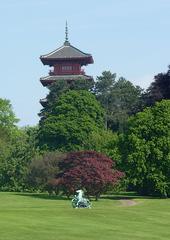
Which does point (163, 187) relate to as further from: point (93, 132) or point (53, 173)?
point (93, 132)

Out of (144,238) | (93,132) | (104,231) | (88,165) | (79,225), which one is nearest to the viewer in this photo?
(144,238)

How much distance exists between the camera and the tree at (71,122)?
64.5 meters

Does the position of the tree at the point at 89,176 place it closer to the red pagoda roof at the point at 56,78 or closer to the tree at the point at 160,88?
the tree at the point at 160,88

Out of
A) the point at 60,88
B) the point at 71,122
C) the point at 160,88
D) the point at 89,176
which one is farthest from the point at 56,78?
the point at 89,176

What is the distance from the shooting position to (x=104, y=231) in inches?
835

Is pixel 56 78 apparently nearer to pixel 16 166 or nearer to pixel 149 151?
pixel 16 166

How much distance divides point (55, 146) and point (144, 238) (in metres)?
45.2

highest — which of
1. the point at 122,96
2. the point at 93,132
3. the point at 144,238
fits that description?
the point at 122,96

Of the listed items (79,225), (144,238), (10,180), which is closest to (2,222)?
(79,225)

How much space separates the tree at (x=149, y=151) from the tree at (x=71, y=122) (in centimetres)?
1265

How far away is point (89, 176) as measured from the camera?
4478cm

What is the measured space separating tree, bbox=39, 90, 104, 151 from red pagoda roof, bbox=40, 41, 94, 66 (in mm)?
23120

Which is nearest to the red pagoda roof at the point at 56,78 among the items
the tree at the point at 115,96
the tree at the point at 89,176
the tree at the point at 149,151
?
the tree at the point at 115,96

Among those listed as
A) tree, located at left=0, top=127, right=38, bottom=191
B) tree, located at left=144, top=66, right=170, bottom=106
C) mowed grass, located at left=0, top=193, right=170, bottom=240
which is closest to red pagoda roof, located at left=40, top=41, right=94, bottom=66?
tree, located at left=0, top=127, right=38, bottom=191
